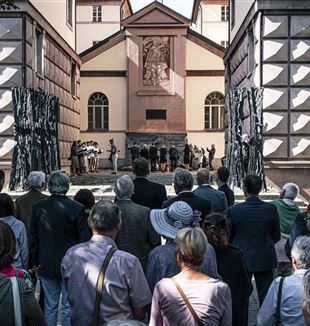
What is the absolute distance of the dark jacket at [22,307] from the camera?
3402 millimetres

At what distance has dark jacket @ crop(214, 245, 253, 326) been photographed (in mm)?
4898

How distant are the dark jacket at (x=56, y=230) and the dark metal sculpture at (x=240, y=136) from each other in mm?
11108

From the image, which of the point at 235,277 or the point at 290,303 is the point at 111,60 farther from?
the point at 290,303

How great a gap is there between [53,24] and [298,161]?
1122cm

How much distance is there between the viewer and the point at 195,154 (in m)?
36.8

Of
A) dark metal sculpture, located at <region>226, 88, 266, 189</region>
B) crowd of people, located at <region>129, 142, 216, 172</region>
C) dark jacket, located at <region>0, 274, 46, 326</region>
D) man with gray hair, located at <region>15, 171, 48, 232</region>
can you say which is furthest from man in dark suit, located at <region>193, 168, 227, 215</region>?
crowd of people, located at <region>129, 142, 216, 172</region>

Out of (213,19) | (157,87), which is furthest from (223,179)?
(213,19)

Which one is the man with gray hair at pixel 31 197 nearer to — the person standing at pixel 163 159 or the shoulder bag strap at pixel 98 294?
the shoulder bag strap at pixel 98 294

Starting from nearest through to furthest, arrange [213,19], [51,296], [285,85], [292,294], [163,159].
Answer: [292,294] → [51,296] → [285,85] → [163,159] → [213,19]

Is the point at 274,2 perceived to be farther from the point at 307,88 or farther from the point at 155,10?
the point at 155,10

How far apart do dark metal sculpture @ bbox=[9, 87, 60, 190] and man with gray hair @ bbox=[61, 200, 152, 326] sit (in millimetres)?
13320

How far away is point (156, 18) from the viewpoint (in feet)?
127

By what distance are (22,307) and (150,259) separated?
146 centimetres

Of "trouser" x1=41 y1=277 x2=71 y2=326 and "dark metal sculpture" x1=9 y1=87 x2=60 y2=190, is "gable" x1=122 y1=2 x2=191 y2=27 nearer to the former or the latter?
"dark metal sculpture" x1=9 y1=87 x2=60 y2=190
